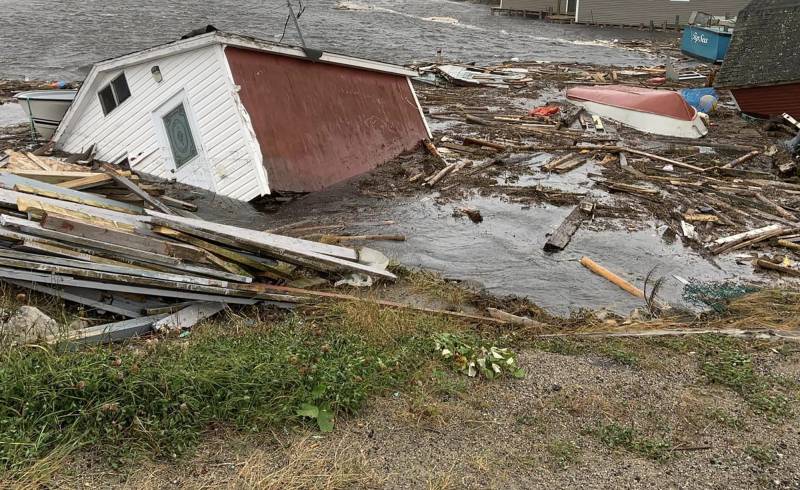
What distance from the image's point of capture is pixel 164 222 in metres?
8.09

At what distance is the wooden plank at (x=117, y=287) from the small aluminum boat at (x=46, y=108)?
10529 mm

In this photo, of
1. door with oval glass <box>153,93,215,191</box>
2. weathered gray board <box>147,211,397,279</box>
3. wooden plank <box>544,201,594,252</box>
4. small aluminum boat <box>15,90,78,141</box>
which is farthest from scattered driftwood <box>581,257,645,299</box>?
small aluminum boat <box>15,90,78,141</box>

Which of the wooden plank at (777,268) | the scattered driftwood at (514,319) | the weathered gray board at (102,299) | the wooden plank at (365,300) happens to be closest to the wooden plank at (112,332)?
the weathered gray board at (102,299)

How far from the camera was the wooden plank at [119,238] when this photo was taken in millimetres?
7551

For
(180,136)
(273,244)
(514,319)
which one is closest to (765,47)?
(514,319)

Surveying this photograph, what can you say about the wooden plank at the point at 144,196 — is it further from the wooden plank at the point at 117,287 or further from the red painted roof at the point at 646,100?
the red painted roof at the point at 646,100

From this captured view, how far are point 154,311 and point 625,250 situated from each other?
8.65 meters

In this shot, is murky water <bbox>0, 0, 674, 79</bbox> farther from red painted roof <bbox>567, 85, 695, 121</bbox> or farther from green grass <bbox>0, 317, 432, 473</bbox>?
green grass <bbox>0, 317, 432, 473</bbox>

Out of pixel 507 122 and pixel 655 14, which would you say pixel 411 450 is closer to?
pixel 507 122

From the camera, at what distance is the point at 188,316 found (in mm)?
7484

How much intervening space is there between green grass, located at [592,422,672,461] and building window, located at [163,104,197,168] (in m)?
10.4

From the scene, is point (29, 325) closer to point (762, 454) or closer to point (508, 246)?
point (762, 454)

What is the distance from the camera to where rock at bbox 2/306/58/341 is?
6090mm

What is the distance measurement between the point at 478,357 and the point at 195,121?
9.03 m
